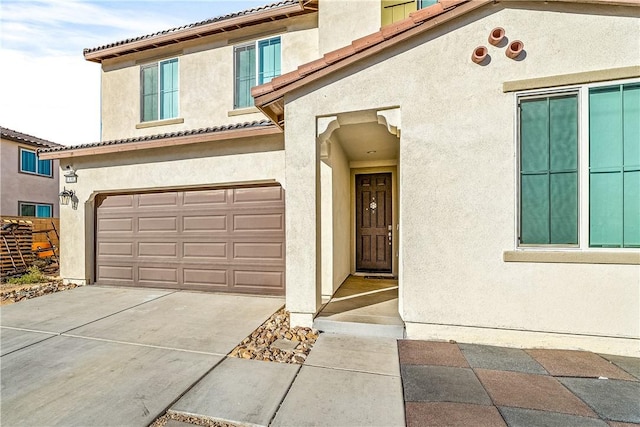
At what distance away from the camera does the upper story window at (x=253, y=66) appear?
7.53m

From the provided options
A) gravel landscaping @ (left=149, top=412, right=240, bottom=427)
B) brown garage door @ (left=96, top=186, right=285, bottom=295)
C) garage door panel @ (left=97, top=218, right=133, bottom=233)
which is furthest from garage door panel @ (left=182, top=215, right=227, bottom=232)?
gravel landscaping @ (left=149, top=412, right=240, bottom=427)

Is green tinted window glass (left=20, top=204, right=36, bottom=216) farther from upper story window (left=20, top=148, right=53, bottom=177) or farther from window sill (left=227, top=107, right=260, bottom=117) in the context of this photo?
window sill (left=227, top=107, right=260, bottom=117)

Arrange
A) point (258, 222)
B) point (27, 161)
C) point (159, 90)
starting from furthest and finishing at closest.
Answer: point (27, 161) < point (159, 90) < point (258, 222)

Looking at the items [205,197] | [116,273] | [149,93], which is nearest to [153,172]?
[205,197]

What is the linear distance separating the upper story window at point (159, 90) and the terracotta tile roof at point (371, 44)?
5.47 meters

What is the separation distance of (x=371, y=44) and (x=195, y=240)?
5.63 meters

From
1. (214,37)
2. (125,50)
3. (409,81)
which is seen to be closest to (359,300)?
(409,81)

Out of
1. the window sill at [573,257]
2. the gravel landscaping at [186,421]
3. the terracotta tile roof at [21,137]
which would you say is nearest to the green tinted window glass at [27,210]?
the terracotta tile roof at [21,137]

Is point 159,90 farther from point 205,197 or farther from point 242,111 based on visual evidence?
point 205,197

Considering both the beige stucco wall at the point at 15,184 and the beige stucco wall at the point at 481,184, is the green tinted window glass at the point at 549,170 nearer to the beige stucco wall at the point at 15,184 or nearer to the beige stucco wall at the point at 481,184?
the beige stucco wall at the point at 481,184

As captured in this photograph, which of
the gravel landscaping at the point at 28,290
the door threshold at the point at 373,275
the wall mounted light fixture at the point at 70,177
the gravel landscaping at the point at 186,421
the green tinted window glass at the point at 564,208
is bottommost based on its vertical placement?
the gravel landscaping at the point at 28,290

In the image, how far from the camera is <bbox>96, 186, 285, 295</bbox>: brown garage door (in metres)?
6.31

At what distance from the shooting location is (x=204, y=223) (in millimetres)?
6773

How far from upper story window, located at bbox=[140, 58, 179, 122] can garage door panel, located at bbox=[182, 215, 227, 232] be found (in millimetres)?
3580
